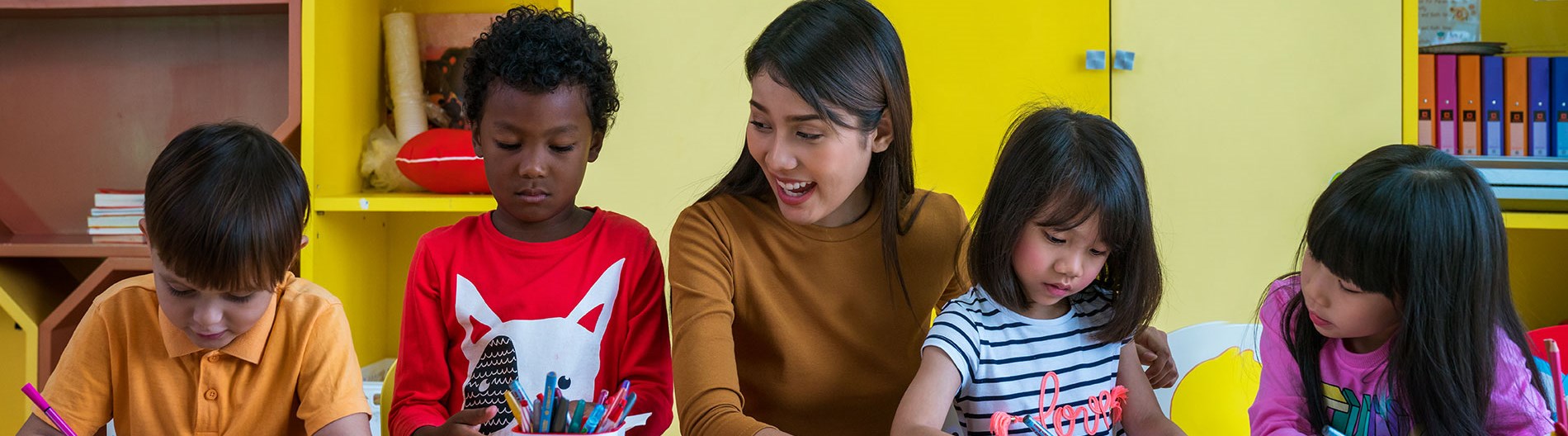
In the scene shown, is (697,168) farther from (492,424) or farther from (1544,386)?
(1544,386)

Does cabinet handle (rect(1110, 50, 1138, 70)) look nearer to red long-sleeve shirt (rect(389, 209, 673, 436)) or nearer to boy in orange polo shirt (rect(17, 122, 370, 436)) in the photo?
red long-sleeve shirt (rect(389, 209, 673, 436))

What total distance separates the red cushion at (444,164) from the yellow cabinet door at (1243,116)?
1.12m

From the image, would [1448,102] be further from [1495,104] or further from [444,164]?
[444,164]

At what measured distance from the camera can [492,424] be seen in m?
1.13

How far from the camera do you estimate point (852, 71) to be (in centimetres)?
104

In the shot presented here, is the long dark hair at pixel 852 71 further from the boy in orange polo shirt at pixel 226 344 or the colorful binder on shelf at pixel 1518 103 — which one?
the colorful binder on shelf at pixel 1518 103

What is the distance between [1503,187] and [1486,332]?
1178mm

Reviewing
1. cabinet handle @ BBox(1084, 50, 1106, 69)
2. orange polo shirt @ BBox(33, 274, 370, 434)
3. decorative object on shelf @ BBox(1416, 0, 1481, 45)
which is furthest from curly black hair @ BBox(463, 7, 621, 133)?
decorative object on shelf @ BBox(1416, 0, 1481, 45)

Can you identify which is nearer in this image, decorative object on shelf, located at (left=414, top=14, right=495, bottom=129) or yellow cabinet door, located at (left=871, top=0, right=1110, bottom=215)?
yellow cabinet door, located at (left=871, top=0, right=1110, bottom=215)

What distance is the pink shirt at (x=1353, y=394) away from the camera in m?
0.95

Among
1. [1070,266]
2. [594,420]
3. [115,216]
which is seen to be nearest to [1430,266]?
[1070,266]

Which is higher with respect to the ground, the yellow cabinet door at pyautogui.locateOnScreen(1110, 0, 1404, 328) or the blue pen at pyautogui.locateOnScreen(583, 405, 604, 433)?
the yellow cabinet door at pyautogui.locateOnScreen(1110, 0, 1404, 328)

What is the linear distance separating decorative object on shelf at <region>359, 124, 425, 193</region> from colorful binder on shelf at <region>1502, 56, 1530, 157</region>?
199cm

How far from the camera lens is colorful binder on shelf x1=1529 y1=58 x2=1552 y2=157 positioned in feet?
6.55
